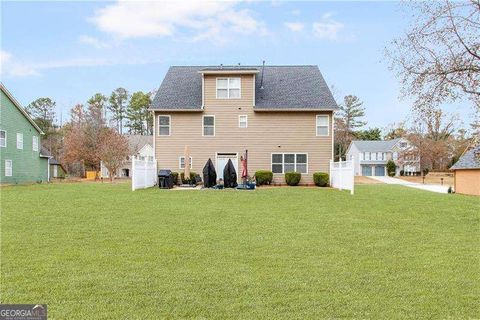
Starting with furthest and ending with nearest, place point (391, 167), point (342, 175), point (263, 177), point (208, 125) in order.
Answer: point (391, 167)
point (208, 125)
point (263, 177)
point (342, 175)

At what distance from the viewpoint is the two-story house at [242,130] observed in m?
23.9

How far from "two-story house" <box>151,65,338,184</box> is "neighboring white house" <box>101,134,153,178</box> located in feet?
77.8

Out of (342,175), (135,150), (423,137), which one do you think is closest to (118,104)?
(135,150)

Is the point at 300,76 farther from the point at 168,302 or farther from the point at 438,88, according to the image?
the point at 168,302

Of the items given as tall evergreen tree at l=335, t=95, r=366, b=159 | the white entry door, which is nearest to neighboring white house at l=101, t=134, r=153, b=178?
the white entry door

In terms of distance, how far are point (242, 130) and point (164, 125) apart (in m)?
4.53

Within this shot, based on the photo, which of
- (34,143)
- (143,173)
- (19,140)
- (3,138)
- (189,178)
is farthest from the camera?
(34,143)

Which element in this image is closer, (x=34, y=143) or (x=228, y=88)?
(x=228, y=88)

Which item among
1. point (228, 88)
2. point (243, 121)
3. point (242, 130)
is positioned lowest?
point (242, 130)

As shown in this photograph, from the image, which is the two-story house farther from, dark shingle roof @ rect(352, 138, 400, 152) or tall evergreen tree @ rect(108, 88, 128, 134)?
dark shingle roof @ rect(352, 138, 400, 152)

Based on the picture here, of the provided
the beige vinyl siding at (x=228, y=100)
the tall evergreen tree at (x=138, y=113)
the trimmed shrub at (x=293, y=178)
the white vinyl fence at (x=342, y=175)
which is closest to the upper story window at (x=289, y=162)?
the trimmed shrub at (x=293, y=178)

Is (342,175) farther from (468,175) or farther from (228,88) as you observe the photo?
(228,88)

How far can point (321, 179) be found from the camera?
22.9 m

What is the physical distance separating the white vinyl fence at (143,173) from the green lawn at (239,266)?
9.19 meters
